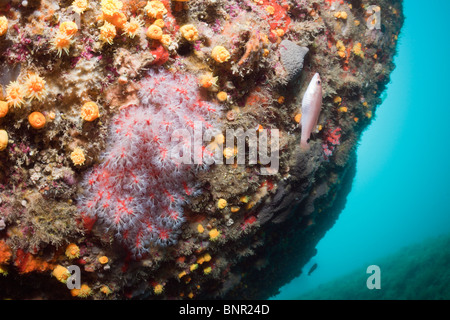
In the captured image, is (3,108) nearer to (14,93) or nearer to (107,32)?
(14,93)

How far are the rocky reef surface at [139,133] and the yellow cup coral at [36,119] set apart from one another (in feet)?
0.04

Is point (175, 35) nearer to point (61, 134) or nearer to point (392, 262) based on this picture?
point (61, 134)

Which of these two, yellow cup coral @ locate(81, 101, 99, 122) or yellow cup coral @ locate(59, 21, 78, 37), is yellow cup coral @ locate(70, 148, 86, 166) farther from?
yellow cup coral @ locate(59, 21, 78, 37)

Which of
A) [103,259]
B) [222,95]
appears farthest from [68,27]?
[103,259]

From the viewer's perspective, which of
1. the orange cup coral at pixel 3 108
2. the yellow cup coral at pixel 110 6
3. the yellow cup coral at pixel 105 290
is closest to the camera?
the orange cup coral at pixel 3 108

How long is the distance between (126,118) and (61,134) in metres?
0.78

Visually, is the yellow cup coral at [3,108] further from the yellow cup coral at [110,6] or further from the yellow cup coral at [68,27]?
the yellow cup coral at [110,6]

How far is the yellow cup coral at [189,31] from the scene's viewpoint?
3.20 meters

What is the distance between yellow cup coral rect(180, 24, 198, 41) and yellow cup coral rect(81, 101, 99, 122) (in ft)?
4.81

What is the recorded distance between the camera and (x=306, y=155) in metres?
5.01

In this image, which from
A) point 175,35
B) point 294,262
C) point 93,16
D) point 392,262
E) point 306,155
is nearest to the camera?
point 93,16

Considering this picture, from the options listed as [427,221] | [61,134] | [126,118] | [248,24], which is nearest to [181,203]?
[126,118]

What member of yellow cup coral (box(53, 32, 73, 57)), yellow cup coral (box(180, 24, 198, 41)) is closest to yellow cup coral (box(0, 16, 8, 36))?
yellow cup coral (box(53, 32, 73, 57))

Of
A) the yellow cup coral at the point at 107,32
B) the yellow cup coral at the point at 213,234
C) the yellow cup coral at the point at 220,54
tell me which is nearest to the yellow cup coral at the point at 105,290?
the yellow cup coral at the point at 213,234
